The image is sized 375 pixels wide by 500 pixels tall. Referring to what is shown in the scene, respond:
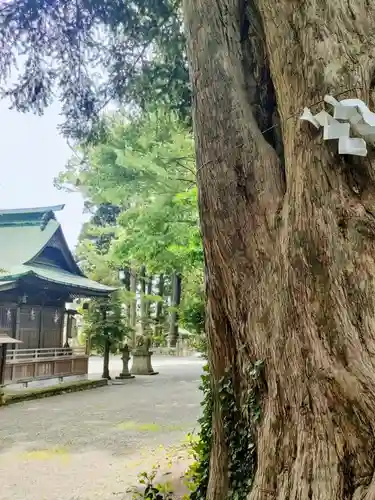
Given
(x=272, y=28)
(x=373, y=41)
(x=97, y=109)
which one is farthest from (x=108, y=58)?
(x=373, y=41)

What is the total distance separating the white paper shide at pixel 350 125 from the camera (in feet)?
5.61

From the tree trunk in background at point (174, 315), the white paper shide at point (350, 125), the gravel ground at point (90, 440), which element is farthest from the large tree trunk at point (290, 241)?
the tree trunk in background at point (174, 315)

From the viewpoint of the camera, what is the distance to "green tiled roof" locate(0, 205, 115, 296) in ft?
43.7

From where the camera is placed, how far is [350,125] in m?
1.75

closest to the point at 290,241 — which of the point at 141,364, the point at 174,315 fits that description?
the point at 141,364

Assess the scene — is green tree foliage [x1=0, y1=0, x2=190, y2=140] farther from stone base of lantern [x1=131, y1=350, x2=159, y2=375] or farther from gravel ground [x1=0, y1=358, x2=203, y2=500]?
stone base of lantern [x1=131, y1=350, x2=159, y2=375]

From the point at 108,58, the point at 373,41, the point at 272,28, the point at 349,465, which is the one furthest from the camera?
the point at 108,58

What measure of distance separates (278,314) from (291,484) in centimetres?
57

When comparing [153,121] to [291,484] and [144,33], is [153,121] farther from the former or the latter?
[291,484]

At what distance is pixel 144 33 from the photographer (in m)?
5.11

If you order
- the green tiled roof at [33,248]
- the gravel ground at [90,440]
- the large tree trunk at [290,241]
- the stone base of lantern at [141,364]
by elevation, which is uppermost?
the green tiled roof at [33,248]

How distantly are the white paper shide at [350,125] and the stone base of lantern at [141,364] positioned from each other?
1574 centimetres

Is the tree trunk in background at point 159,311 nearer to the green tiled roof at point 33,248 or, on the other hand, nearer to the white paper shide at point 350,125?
the green tiled roof at point 33,248

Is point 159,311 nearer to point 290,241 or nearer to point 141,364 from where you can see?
point 141,364
